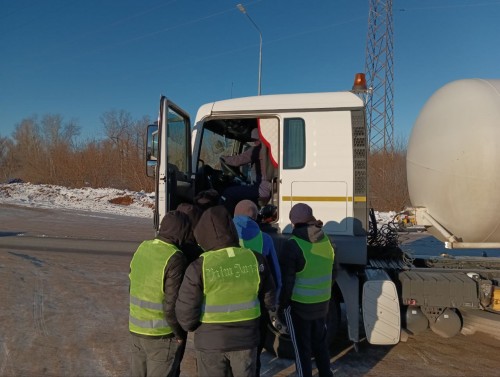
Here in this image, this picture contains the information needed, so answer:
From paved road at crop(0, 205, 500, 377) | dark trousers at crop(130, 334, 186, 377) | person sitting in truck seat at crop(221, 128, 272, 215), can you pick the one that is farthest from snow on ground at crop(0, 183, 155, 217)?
dark trousers at crop(130, 334, 186, 377)

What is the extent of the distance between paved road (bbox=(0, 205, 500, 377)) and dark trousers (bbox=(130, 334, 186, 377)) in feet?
4.35

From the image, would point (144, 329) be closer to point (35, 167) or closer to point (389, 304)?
point (389, 304)

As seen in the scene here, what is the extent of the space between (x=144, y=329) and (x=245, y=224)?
1232mm

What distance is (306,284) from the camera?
12.0 ft

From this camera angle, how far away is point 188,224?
3.01 metres

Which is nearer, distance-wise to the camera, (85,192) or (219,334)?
(219,334)

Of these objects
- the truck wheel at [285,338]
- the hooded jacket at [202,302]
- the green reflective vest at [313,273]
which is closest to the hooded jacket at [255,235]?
the green reflective vest at [313,273]

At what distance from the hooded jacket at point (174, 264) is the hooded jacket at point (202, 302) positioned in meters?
0.17

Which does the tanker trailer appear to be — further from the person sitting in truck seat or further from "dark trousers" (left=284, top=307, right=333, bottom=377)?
Answer: the person sitting in truck seat

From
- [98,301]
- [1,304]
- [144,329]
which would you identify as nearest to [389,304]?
[144,329]

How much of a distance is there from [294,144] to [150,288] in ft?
8.00

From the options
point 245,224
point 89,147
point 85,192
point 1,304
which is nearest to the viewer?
point 245,224

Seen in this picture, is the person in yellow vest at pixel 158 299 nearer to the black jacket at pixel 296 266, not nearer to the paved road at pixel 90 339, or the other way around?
the black jacket at pixel 296 266

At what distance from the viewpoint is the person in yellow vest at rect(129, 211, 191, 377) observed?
2.80m
